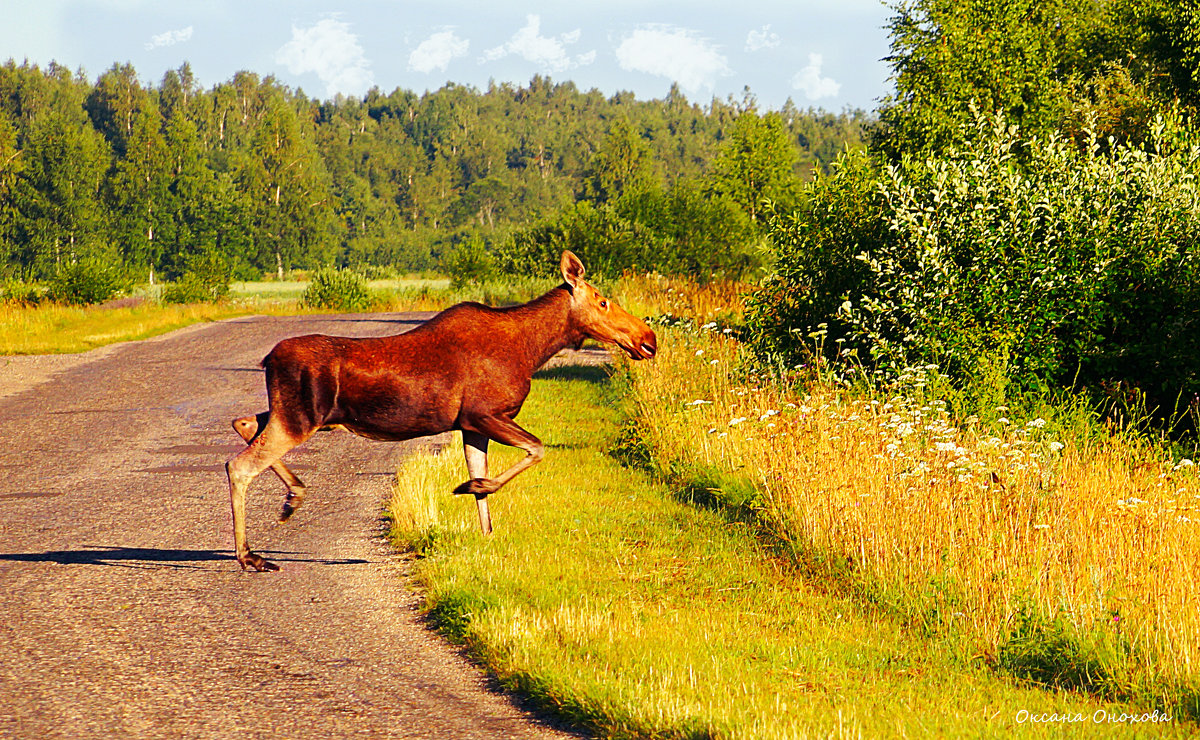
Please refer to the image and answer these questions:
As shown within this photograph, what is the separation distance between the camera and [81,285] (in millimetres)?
41375

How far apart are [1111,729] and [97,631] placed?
5862 mm

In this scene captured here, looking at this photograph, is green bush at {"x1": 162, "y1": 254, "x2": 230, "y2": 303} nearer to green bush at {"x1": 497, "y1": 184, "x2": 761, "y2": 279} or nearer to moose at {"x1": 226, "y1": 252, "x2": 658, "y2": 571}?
green bush at {"x1": 497, "y1": 184, "x2": 761, "y2": 279}

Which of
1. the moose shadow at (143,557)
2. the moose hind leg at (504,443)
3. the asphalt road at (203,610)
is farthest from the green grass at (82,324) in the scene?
the moose hind leg at (504,443)

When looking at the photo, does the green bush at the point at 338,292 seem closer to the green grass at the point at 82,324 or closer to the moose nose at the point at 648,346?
the green grass at the point at 82,324

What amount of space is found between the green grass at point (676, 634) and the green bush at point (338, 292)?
3837 cm

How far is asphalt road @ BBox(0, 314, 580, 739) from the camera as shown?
561 cm

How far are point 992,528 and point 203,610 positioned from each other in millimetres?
5618

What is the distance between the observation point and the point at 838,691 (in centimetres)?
585

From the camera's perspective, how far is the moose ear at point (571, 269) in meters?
8.28

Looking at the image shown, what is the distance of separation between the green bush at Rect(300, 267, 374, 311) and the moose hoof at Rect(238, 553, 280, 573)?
132 feet

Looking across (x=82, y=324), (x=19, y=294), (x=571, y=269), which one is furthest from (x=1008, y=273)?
(x=19, y=294)

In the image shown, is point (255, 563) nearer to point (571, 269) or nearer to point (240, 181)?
point (571, 269)

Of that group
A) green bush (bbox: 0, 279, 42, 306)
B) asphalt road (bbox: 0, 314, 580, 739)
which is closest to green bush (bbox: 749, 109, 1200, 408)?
asphalt road (bbox: 0, 314, 580, 739)

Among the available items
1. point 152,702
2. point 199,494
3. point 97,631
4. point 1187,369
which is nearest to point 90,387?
point 199,494
